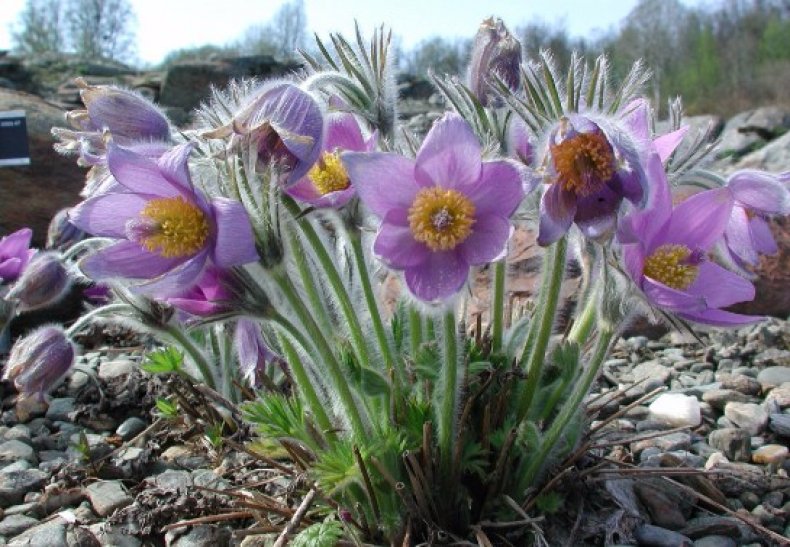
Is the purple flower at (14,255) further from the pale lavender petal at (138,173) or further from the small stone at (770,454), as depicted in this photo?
the small stone at (770,454)

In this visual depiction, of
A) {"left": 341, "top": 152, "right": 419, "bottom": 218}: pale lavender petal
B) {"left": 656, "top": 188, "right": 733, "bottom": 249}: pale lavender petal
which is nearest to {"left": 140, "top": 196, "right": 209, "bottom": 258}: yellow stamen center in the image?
{"left": 341, "top": 152, "right": 419, "bottom": 218}: pale lavender petal

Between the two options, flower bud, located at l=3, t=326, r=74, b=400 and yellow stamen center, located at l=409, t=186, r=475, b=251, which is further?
flower bud, located at l=3, t=326, r=74, b=400

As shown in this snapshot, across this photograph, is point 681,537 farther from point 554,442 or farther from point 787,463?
point 787,463

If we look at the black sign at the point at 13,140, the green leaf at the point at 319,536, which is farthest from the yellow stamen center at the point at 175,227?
the black sign at the point at 13,140

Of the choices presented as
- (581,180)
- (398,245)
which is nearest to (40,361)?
(398,245)

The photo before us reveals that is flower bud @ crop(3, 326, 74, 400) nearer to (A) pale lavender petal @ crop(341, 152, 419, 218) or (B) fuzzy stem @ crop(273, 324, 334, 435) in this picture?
(B) fuzzy stem @ crop(273, 324, 334, 435)

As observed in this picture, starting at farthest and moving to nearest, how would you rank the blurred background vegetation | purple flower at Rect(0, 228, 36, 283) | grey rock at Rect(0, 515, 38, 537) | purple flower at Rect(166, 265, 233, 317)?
1. the blurred background vegetation
2. purple flower at Rect(0, 228, 36, 283)
3. grey rock at Rect(0, 515, 38, 537)
4. purple flower at Rect(166, 265, 233, 317)

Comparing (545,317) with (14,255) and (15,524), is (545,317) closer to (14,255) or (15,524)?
(15,524)
